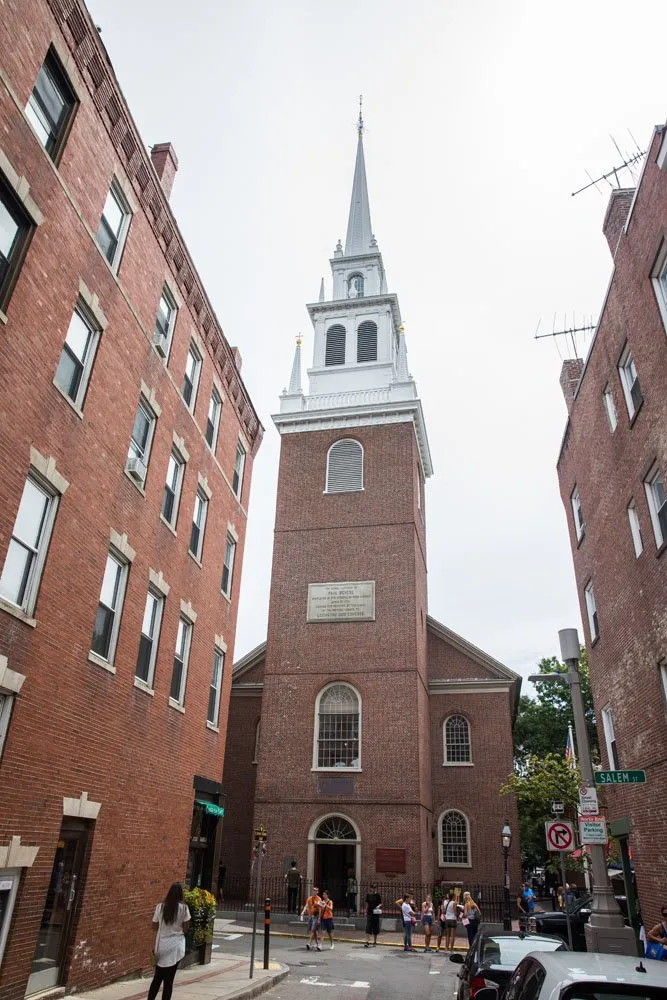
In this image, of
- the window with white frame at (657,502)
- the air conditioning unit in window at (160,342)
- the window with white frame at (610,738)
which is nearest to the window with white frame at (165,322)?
the air conditioning unit in window at (160,342)

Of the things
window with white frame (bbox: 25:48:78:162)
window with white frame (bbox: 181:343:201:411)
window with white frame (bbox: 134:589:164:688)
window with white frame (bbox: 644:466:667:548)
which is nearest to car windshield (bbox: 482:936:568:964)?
→ window with white frame (bbox: 134:589:164:688)

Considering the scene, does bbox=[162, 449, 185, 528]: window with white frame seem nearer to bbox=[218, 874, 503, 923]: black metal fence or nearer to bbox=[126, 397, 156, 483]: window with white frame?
bbox=[126, 397, 156, 483]: window with white frame

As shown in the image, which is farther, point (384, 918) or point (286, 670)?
point (286, 670)

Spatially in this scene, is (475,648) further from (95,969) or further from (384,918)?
(95,969)

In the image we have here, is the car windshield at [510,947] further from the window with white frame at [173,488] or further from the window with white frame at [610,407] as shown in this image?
the window with white frame at [610,407]

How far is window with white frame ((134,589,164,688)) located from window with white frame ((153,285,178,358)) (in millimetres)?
4908

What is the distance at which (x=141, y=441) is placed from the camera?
45.0 feet

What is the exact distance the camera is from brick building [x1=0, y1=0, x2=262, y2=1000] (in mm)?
9250

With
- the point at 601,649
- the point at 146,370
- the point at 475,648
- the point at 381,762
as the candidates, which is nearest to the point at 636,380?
the point at 601,649

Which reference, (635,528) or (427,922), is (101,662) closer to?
(635,528)

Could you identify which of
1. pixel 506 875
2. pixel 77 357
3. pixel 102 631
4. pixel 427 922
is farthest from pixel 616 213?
pixel 506 875

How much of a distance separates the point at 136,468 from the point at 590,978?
1073cm

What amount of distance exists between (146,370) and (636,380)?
10.2 m

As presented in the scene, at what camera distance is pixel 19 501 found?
9312 millimetres
